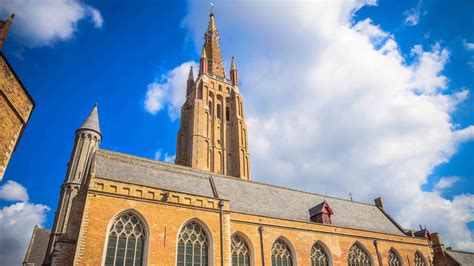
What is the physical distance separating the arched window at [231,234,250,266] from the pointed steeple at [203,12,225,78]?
46.5 meters

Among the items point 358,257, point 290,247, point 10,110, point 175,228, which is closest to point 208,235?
point 175,228

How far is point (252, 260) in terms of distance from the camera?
21.6 m

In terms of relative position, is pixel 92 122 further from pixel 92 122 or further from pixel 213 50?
→ pixel 213 50

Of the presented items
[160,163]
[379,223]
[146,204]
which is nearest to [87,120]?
[160,163]

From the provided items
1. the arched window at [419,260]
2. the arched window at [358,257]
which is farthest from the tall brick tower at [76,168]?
the arched window at [419,260]

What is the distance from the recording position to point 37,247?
125 feet

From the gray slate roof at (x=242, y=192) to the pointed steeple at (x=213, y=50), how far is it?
131ft

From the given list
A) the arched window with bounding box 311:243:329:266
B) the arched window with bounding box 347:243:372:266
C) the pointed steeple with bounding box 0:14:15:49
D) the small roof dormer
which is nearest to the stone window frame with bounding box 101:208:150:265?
the pointed steeple with bounding box 0:14:15:49

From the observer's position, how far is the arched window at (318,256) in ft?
79.3

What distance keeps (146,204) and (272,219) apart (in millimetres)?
9666

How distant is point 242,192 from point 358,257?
1106 cm

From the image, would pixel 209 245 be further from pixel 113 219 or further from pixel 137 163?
pixel 137 163

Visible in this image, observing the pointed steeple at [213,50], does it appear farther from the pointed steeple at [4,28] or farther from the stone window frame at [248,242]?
the pointed steeple at [4,28]

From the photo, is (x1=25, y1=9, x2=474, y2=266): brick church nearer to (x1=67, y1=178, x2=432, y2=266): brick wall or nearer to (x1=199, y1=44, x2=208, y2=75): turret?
(x1=67, y1=178, x2=432, y2=266): brick wall
